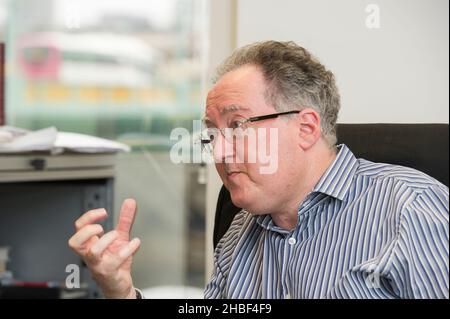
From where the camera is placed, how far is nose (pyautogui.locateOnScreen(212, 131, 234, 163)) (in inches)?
29.6

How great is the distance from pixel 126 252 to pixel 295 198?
0.74 feet

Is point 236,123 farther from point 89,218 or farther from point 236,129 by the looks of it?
point 89,218

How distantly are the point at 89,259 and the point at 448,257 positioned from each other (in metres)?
0.37

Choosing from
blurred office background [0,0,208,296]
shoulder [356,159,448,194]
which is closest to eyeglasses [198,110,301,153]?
shoulder [356,159,448,194]

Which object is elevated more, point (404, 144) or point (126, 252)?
point (404, 144)

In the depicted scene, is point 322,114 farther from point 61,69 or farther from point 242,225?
point 61,69

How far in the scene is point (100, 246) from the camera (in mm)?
661

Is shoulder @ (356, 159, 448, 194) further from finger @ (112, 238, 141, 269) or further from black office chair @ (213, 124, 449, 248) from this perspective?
finger @ (112, 238, 141, 269)

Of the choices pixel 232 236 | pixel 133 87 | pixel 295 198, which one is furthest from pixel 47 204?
pixel 295 198

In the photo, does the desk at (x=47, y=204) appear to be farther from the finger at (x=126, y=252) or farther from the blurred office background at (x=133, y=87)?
the finger at (x=126, y=252)

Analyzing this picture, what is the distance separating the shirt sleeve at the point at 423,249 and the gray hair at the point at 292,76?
16 centimetres

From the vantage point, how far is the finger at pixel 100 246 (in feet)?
2.17

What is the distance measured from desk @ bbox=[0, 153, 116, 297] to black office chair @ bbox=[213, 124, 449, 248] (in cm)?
75

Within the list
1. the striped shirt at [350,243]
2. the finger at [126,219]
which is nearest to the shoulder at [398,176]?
the striped shirt at [350,243]
